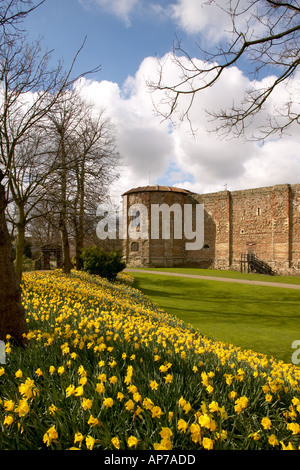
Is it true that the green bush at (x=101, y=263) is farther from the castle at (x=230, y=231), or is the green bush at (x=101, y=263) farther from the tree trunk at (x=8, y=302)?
the castle at (x=230, y=231)

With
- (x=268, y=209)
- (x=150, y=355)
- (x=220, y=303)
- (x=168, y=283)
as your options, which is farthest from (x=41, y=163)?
(x=268, y=209)

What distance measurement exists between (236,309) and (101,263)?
8.56 metres

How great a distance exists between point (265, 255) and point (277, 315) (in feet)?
62.7

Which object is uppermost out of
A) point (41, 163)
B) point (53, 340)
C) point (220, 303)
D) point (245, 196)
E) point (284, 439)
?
point (245, 196)

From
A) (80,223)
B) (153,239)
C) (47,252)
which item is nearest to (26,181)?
(80,223)

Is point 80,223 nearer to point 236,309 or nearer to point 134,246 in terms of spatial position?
point 236,309

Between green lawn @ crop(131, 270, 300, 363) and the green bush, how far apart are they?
2098 millimetres

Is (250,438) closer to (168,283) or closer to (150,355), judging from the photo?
(150,355)

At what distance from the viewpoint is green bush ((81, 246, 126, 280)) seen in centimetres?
1814

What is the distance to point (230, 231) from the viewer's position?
1283 inches

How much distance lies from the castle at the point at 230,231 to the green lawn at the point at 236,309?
11.9 m

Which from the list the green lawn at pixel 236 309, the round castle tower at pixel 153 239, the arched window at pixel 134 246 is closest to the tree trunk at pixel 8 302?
the green lawn at pixel 236 309

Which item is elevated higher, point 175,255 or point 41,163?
point 41,163

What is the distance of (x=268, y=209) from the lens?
29.8 m
